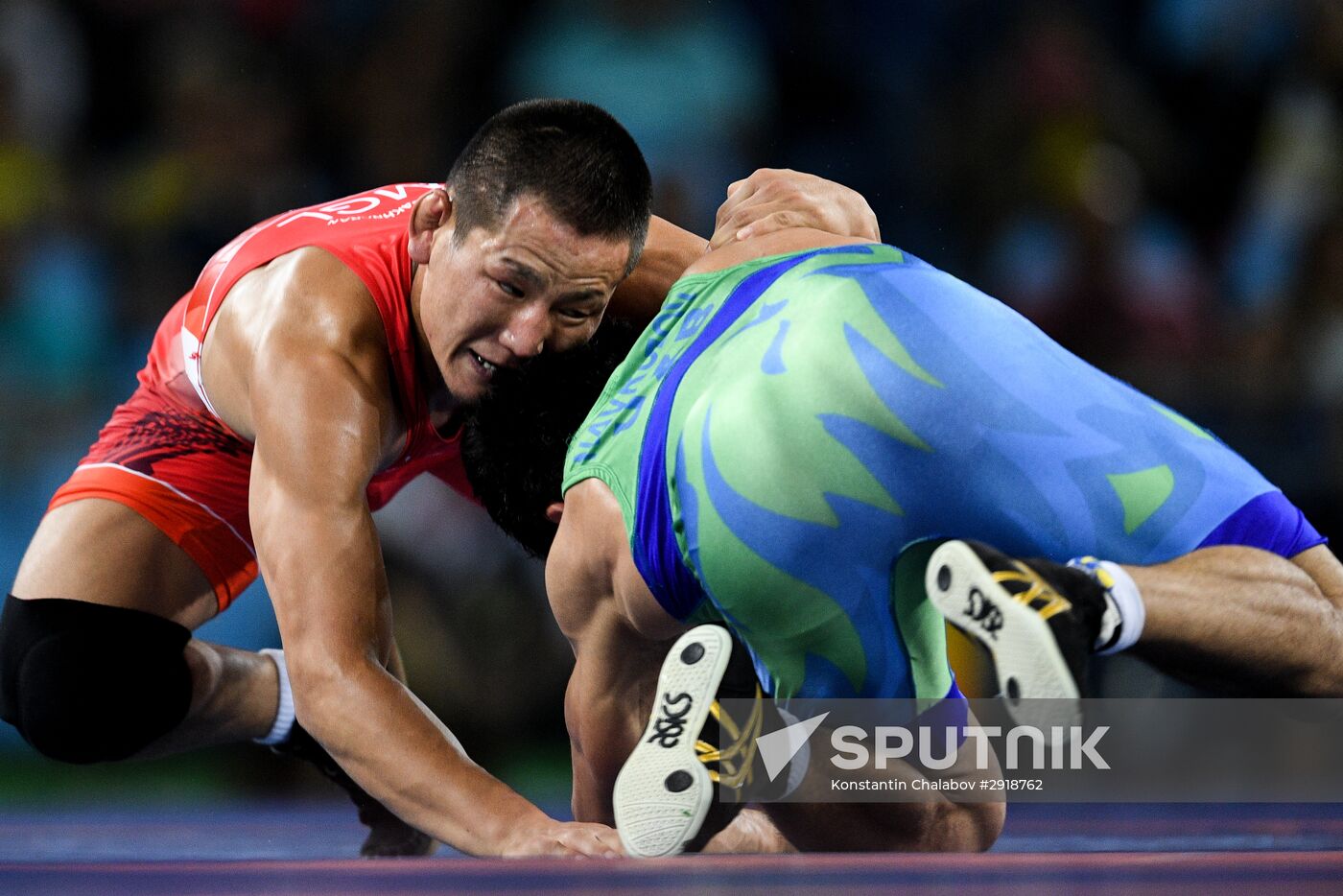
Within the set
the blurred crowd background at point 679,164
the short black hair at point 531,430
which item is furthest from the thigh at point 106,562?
the blurred crowd background at point 679,164

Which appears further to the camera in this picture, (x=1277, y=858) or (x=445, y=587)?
(x=445, y=587)

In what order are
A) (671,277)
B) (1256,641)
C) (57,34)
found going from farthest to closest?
(57,34)
(671,277)
(1256,641)

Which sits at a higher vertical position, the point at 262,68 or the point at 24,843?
the point at 262,68

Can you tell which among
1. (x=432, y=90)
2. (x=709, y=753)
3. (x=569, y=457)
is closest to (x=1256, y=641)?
(x=709, y=753)

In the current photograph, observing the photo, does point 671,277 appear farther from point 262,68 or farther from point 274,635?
point 262,68

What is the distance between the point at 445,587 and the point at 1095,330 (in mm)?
2092

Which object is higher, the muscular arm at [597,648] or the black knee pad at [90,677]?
the muscular arm at [597,648]

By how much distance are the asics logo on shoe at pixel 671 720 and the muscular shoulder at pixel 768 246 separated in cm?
64

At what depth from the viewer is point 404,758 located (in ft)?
6.86

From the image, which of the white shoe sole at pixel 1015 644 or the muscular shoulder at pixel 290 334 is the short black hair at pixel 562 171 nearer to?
the muscular shoulder at pixel 290 334

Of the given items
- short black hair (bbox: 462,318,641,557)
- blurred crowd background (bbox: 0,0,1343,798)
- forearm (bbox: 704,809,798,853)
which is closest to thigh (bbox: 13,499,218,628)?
short black hair (bbox: 462,318,641,557)

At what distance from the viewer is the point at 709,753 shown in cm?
193

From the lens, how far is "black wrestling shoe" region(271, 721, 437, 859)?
2.84 meters

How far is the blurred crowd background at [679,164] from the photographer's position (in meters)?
→ 4.39
